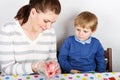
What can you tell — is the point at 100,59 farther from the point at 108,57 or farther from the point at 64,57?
the point at 64,57

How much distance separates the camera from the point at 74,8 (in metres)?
1.56

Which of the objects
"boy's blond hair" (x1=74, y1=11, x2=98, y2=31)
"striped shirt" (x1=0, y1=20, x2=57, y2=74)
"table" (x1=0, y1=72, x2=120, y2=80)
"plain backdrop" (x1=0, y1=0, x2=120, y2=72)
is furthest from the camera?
"plain backdrop" (x1=0, y1=0, x2=120, y2=72)

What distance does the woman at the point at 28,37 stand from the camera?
1.10 m

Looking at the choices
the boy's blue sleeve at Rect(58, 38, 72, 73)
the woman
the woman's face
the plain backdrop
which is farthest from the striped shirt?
the plain backdrop

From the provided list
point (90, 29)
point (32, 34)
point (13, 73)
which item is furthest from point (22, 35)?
point (90, 29)

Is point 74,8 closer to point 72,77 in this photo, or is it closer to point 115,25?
point 115,25

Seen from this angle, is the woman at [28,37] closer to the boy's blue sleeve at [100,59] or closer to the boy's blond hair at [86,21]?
the boy's blond hair at [86,21]

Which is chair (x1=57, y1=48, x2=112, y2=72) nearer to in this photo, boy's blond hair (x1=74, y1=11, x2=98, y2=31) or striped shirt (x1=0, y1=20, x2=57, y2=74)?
boy's blond hair (x1=74, y1=11, x2=98, y2=31)

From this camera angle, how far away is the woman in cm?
→ 110

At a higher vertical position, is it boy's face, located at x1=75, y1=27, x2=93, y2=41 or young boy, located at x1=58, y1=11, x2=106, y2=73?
boy's face, located at x1=75, y1=27, x2=93, y2=41

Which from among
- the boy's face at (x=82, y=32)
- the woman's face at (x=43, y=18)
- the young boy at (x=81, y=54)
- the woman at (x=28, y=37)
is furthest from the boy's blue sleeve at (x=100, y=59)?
the woman's face at (x=43, y=18)

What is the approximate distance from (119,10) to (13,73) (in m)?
0.87

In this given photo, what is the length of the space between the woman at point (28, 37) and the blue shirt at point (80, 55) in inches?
8.3

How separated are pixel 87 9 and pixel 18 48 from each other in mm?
Answer: 604
